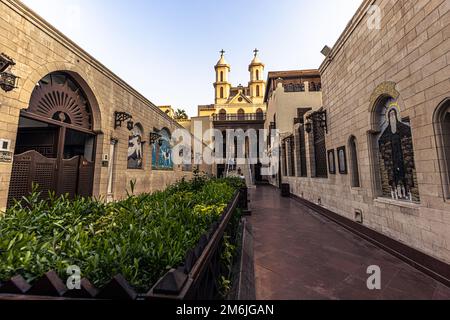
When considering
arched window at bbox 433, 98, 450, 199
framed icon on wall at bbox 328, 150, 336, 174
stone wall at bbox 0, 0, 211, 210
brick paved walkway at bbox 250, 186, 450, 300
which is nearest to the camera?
brick paved walkway at bbox 250, 186, 450, 300

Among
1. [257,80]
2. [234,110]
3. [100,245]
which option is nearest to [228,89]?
[257,80]

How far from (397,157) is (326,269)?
2653mm

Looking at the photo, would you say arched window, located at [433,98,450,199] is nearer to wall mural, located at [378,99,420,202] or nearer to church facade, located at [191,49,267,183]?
wall mural, located at [378,99,420,202]

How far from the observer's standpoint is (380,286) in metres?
2.71

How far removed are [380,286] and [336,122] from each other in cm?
460

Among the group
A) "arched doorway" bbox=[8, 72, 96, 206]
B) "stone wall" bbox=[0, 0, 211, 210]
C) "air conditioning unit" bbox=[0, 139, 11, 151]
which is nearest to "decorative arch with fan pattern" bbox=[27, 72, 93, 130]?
"arched doorway" bbox=[8, 72, 96, 206]

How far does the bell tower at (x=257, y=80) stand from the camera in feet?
108

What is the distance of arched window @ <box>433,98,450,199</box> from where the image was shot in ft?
9.55

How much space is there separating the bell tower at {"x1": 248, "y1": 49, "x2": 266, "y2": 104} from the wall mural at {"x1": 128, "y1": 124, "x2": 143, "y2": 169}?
26.6 meters

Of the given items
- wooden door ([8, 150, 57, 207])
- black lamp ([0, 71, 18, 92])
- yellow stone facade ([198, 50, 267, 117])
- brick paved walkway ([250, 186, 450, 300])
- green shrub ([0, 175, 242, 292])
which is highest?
yellow stone facade ([198, 50, 267, 117])

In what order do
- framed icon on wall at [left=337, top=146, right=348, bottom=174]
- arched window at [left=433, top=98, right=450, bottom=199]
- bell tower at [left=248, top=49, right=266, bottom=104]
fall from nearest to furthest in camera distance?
arched window at [left=433, top=98, right=450, bottom=199] < framed icon on wall at [left=337, top=146, right=348, bottom=174] < bell tower at [left=248, top=49, right=266, bottom=104]

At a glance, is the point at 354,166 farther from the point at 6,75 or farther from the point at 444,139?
the point at 6,75
